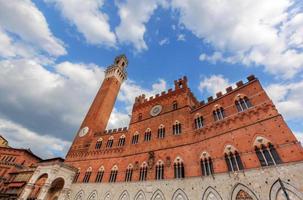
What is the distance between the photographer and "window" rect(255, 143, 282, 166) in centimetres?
1139

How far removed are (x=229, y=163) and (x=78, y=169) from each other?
23619mm

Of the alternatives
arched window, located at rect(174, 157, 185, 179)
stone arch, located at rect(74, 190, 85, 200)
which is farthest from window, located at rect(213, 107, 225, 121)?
stone arch, located at rect(74, 190, 85, 200)

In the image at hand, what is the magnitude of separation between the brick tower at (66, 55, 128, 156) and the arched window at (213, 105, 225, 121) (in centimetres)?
2285

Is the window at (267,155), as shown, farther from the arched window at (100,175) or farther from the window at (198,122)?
the arched window at (100,175)

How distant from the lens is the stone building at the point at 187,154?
1154cm

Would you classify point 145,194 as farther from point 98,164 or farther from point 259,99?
point 259,99

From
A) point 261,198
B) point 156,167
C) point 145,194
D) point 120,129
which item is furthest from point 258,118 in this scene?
point 120,129

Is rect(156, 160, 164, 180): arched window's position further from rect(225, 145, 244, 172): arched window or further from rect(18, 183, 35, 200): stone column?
rect(18, 183, 35, 200): stone column

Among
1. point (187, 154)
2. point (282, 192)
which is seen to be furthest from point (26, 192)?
point (282, 192)

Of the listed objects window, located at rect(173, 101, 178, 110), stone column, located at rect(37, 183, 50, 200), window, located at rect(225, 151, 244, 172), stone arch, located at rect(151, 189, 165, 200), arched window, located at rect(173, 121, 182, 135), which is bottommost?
stone column, located at rect(37, 183, 50, 200)

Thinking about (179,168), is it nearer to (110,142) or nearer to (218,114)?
(218,114)

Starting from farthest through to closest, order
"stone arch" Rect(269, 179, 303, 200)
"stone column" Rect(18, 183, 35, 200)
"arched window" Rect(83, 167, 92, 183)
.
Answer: "arched window" Rect(83, 167, 92, 183) → "stone column" Rect(18, 183, 35, 200) → "stone arch" Rect(269, 179, 303, 200)

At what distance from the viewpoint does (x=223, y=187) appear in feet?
42.1

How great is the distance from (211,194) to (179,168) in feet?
14.0
